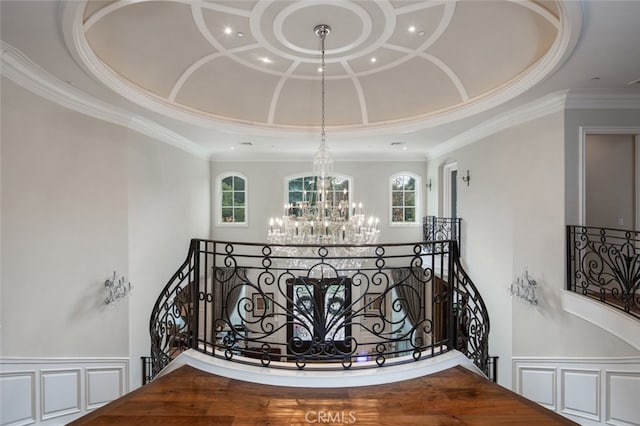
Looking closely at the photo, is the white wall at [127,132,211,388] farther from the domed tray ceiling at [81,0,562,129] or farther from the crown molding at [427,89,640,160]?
the crown molding at [427,89,640,160]

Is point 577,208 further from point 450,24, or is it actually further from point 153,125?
point 153,125

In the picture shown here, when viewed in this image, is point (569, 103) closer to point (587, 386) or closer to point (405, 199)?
point (587, 386)

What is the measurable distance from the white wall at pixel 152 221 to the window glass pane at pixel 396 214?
213 inches

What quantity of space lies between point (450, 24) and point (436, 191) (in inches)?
195

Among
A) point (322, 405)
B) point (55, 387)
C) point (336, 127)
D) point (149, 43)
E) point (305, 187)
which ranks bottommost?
point (55, 387)

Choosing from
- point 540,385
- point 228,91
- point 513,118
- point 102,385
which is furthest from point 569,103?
point 102,385

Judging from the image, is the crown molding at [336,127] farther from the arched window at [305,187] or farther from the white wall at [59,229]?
the arched window at [305,187]

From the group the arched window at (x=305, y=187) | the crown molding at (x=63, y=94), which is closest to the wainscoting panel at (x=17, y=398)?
the crown molding at (x=63, y=94)

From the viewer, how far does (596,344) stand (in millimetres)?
4273

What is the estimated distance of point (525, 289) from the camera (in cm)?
496

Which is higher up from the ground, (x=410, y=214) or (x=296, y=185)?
(x=296, y=185)

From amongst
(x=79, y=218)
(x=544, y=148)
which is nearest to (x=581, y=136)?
(x=544, y=148)

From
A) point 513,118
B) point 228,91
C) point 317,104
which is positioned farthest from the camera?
point 317,104

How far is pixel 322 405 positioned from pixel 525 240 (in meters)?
4.37
